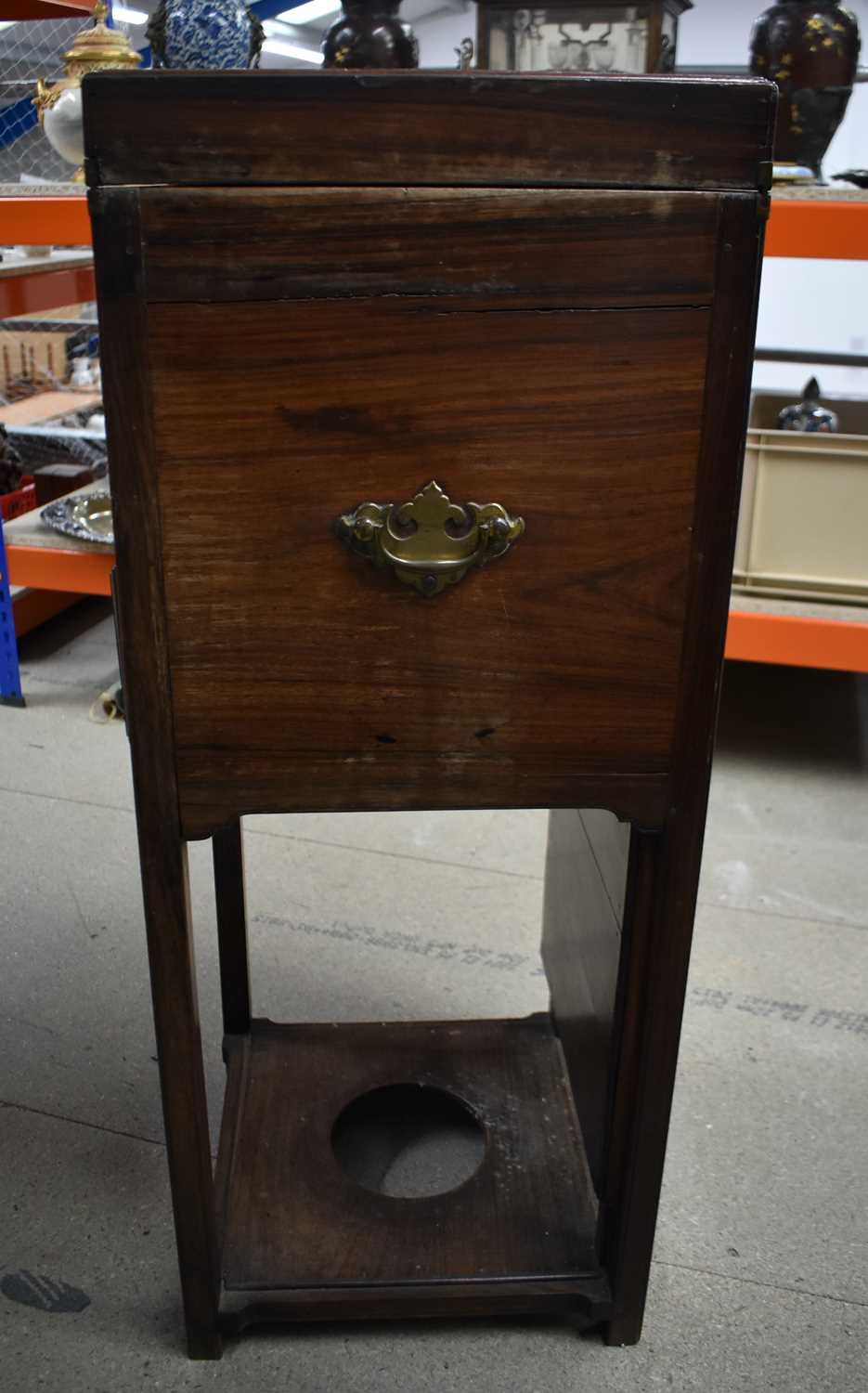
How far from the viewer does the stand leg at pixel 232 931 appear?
114 cm

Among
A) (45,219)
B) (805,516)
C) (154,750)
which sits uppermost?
(45,219)

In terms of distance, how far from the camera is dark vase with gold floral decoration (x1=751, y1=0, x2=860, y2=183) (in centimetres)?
157

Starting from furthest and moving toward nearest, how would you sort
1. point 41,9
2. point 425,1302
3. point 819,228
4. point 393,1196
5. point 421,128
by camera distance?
1. point 41,9
2. point 819,228
3. point 393,1196
4. point 425,1302
5. point 421,128

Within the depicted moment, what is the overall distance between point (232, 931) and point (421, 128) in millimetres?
779

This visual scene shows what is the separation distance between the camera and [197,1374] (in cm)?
88

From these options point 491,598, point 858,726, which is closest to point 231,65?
point 491,598

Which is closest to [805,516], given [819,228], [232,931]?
[819,228]

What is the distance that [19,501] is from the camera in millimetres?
2357

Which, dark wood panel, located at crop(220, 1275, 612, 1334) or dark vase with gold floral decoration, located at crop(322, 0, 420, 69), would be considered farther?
dark vase with gold floral decoration, located at crop(322, 0, 420, 69)

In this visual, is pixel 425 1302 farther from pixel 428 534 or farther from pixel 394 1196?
pixel 428 534

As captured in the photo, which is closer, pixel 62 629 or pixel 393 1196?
pixel 393 1196

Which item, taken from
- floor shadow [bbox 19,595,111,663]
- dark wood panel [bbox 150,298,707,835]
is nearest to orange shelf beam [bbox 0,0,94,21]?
floor shadow [bbox 19,595,111,663]

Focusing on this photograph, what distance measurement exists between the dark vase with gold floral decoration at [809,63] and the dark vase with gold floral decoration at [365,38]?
23.0 inches

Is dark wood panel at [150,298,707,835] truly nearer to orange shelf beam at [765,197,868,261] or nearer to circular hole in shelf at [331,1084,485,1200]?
circular hole in shelf at [331,1084,485,1200]
